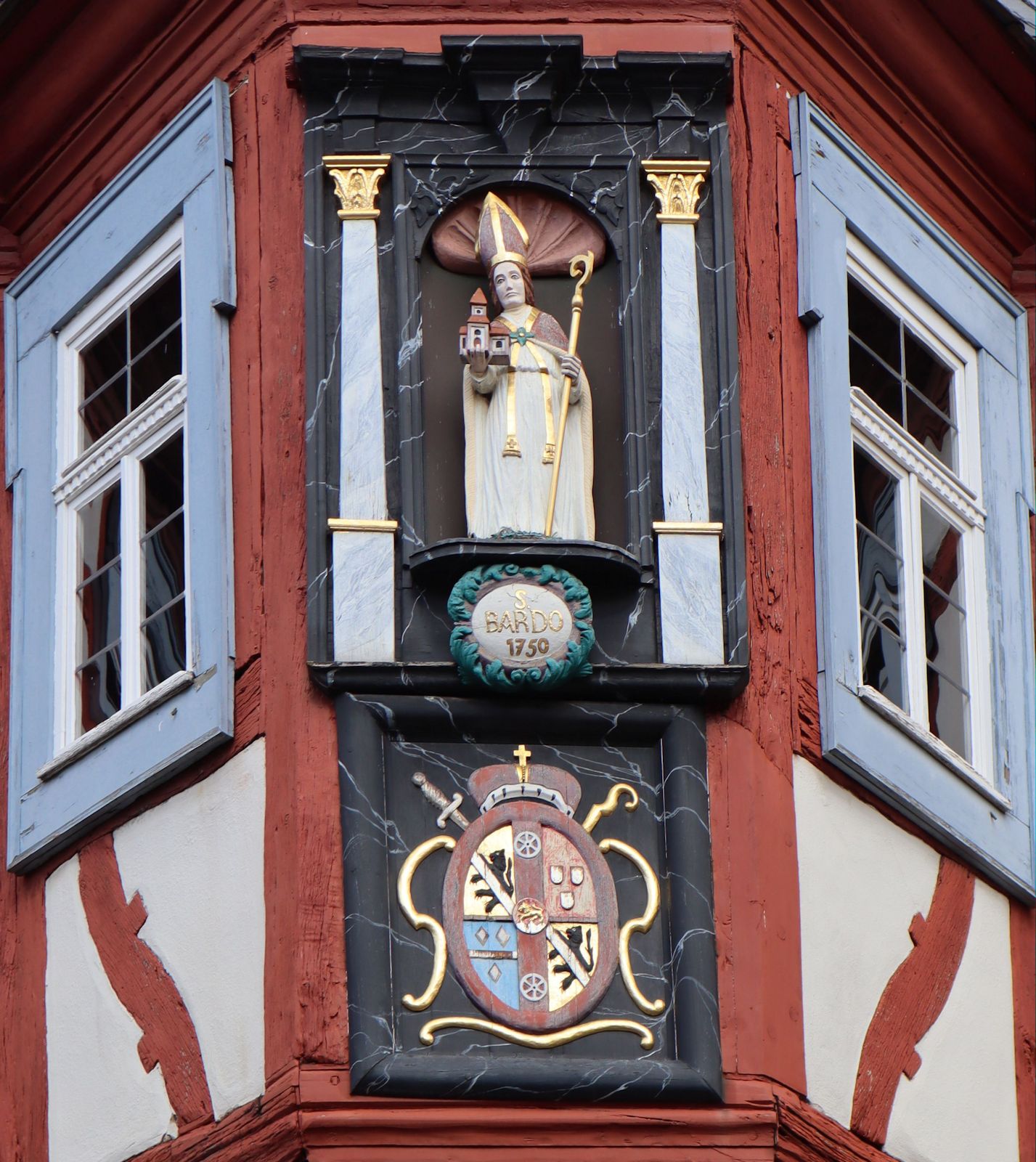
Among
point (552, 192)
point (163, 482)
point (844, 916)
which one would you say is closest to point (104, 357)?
point (163, 482)

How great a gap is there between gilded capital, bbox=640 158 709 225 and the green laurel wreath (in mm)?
1442

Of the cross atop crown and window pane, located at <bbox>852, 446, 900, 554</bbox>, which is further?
window pane, located at <bbox>852, 446, 900, 554</bbox>

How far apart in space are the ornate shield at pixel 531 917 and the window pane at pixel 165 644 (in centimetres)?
146

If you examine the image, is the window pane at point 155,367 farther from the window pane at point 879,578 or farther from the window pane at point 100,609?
the window pane at point 879,578

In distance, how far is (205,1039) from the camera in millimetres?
11805

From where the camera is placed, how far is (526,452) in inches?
477

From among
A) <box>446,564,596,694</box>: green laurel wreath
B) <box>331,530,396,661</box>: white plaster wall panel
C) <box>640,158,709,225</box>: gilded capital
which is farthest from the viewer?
<box>640,158,709,225</box>: gilded capital

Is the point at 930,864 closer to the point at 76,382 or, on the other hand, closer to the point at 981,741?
the point at 981,741

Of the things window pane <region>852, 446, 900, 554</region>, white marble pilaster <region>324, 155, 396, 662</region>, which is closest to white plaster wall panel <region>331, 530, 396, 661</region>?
white marble pilaster <region>324, 155, 396, 662</region>

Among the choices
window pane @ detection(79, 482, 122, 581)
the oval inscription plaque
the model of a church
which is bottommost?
the oval inscription plaque

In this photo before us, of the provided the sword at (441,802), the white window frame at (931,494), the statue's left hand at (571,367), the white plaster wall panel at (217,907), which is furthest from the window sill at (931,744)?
the white plaster wall panel at (217,907)

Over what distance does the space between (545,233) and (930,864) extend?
2420 mm

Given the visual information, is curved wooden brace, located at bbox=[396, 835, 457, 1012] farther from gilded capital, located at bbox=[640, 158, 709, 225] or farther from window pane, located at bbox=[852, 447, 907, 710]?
gilded capital, located at bbox=[640, 158, 709, 225]

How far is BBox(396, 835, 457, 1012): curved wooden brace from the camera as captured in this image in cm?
1142
